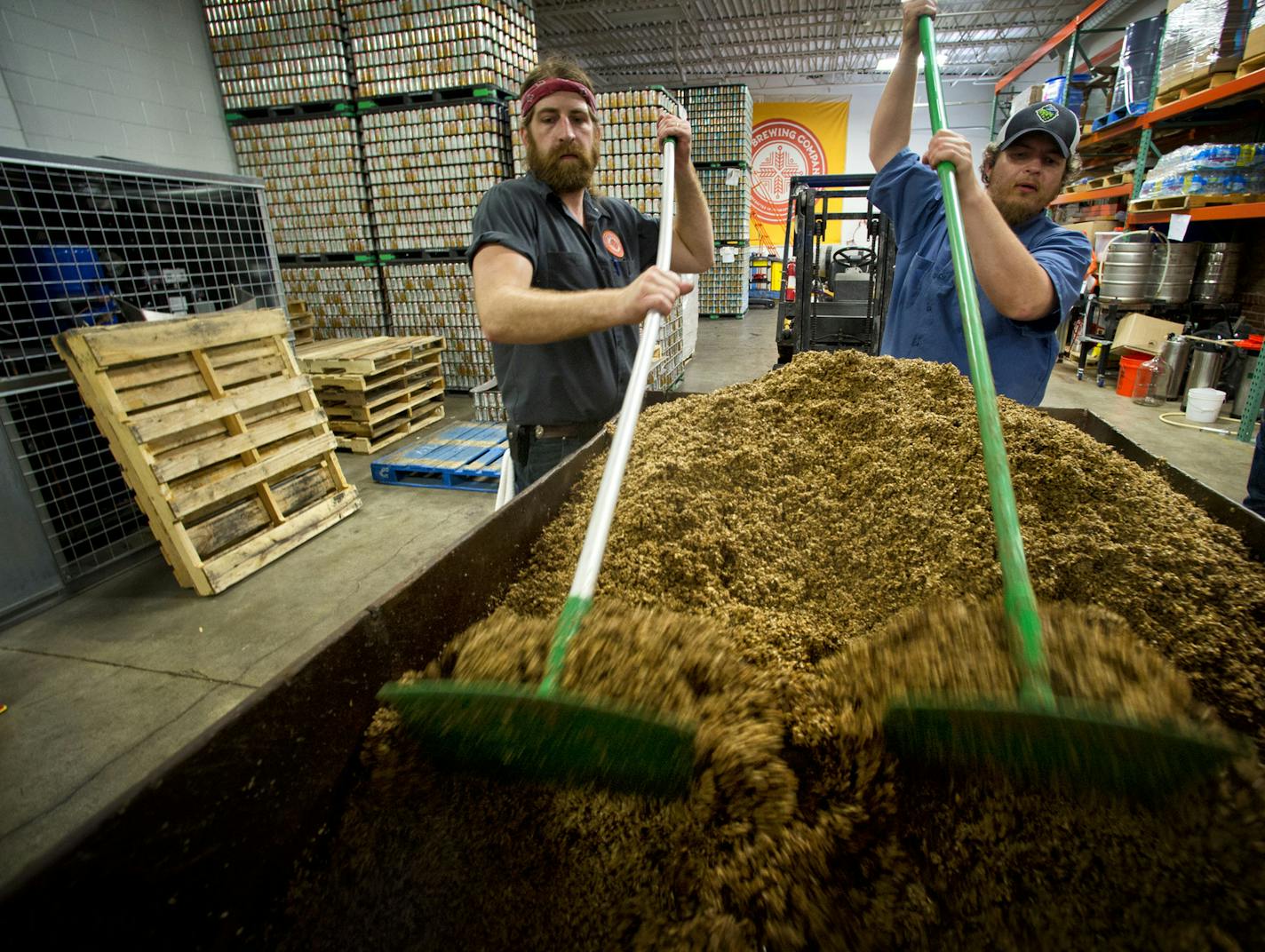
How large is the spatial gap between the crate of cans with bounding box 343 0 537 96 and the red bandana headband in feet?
15.0

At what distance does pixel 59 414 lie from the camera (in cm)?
305

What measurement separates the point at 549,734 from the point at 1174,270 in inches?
313

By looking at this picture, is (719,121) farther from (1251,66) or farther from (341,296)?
(1251,66)

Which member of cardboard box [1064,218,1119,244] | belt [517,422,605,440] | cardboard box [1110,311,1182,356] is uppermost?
cardboard box [1064,218,1119,244]

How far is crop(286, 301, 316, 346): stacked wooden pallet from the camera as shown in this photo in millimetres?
6023

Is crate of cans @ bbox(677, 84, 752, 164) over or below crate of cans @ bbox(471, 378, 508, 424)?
over

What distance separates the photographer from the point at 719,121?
10680 mm

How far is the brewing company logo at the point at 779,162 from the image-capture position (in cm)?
1708

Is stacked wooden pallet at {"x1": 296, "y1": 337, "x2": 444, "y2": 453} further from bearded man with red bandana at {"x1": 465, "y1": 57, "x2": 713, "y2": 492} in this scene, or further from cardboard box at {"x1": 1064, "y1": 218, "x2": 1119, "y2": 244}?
cardboard box at {"x1": 1064, "y1": 218, "x2": 1119, "y2": 244}

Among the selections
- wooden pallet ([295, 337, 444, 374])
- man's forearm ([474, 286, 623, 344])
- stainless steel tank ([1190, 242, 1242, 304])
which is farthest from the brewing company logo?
man's forearm ([474, 286, 623, 344])

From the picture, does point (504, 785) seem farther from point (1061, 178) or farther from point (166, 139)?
point (166, 139)

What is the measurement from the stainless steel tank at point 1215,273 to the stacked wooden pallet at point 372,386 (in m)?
7.58

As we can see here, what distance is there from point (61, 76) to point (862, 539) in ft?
22.8

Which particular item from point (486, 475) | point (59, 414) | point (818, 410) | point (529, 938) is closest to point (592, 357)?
point (818, 410)
